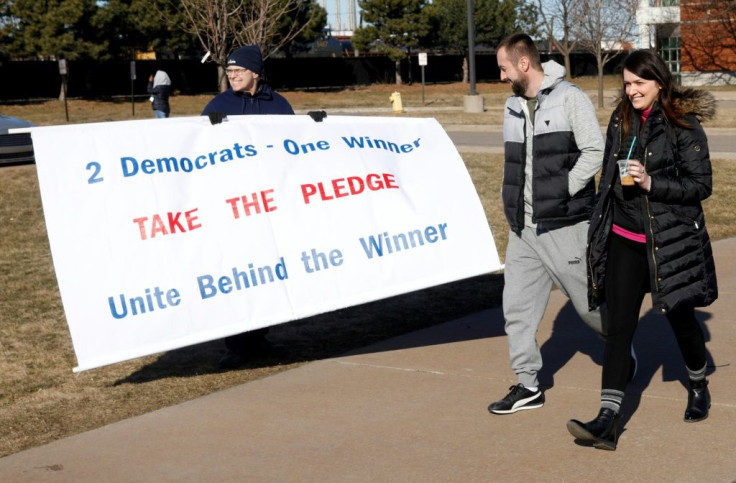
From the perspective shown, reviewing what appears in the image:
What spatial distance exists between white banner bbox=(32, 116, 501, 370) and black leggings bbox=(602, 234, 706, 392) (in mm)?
1785

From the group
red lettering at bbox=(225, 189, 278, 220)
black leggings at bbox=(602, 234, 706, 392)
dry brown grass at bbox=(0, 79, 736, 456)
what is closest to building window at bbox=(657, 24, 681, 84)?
dry brown grass at bbox=(0, 79, 736, 456)

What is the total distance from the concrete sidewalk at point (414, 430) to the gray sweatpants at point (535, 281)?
32cm

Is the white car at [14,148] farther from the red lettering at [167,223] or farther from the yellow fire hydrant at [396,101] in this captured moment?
the yellow fire hydrant at [396,101]

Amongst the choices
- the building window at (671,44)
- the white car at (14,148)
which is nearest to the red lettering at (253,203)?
the white car at (14,148)

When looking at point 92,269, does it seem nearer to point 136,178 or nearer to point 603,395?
point 136,178

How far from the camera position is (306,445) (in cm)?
507

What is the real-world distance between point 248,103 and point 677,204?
2.92 metres

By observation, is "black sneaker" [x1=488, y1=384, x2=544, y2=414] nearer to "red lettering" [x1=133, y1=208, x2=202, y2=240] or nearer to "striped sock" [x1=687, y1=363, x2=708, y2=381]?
"striped sock" [x1=687, y1=363, x2=708, y2=381]

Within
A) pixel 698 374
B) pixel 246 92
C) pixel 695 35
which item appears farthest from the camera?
pixel 695 35

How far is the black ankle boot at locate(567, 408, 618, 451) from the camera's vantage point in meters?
4.77

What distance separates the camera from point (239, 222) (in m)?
6.19

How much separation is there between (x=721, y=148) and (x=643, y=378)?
49.3 ft

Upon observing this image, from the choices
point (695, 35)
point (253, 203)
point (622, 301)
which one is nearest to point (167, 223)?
point (253, 203)

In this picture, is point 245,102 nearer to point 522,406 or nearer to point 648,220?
point 522,406
